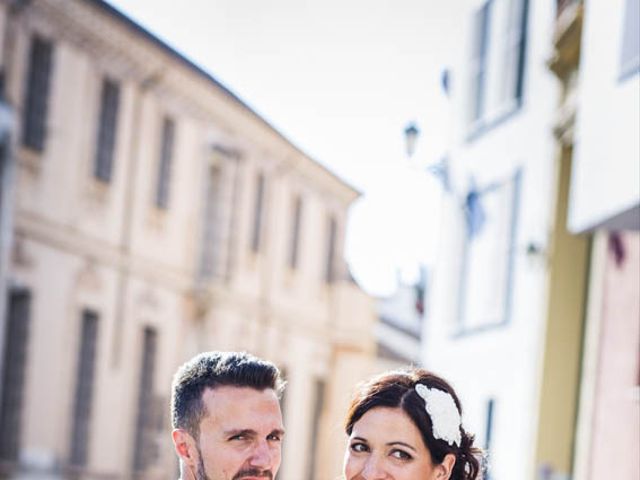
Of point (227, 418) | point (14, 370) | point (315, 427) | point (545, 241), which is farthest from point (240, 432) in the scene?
point (315, 427)

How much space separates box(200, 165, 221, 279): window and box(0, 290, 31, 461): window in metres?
6.83

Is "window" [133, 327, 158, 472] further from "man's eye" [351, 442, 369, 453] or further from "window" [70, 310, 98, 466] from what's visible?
"man's eye" [351, 442, 369, 453]

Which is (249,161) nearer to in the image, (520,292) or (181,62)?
(181,62)

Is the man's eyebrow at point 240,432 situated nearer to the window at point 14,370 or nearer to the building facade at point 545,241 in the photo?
the building facade at point 545,241

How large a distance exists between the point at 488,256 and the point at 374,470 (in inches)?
534

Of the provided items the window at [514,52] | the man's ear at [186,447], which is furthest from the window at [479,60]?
the man's ear at [186,447]

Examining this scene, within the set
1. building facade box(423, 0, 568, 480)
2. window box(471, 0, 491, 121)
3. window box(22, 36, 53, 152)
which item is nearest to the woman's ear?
building facade box(423, 0, 568, 480)

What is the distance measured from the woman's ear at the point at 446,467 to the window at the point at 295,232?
27963mm

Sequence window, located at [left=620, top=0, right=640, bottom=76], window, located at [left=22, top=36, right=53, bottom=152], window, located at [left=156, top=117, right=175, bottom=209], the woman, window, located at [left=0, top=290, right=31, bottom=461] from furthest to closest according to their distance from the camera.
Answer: window, located at [left=156, top=117, right=175, bottom=209]
window, located at [left=22, top=36, right=53, bottom=152]
window, located at [left=0, top=290, right=31, bottom=461]
window, located at [left=620, top=0, right=640, bottom=76]
the woman

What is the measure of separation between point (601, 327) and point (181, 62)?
16762 millimetres

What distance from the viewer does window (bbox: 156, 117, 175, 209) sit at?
2734 cm

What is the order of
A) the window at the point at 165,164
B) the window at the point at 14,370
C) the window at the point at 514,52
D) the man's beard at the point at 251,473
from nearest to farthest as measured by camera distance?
the man's beard at the point at 251,473 < the window at the point at 514,52 < the window at the point at 14,370 < the window at the point at 165,164

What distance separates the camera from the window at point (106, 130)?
2508cm

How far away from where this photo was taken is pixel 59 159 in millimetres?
23703
